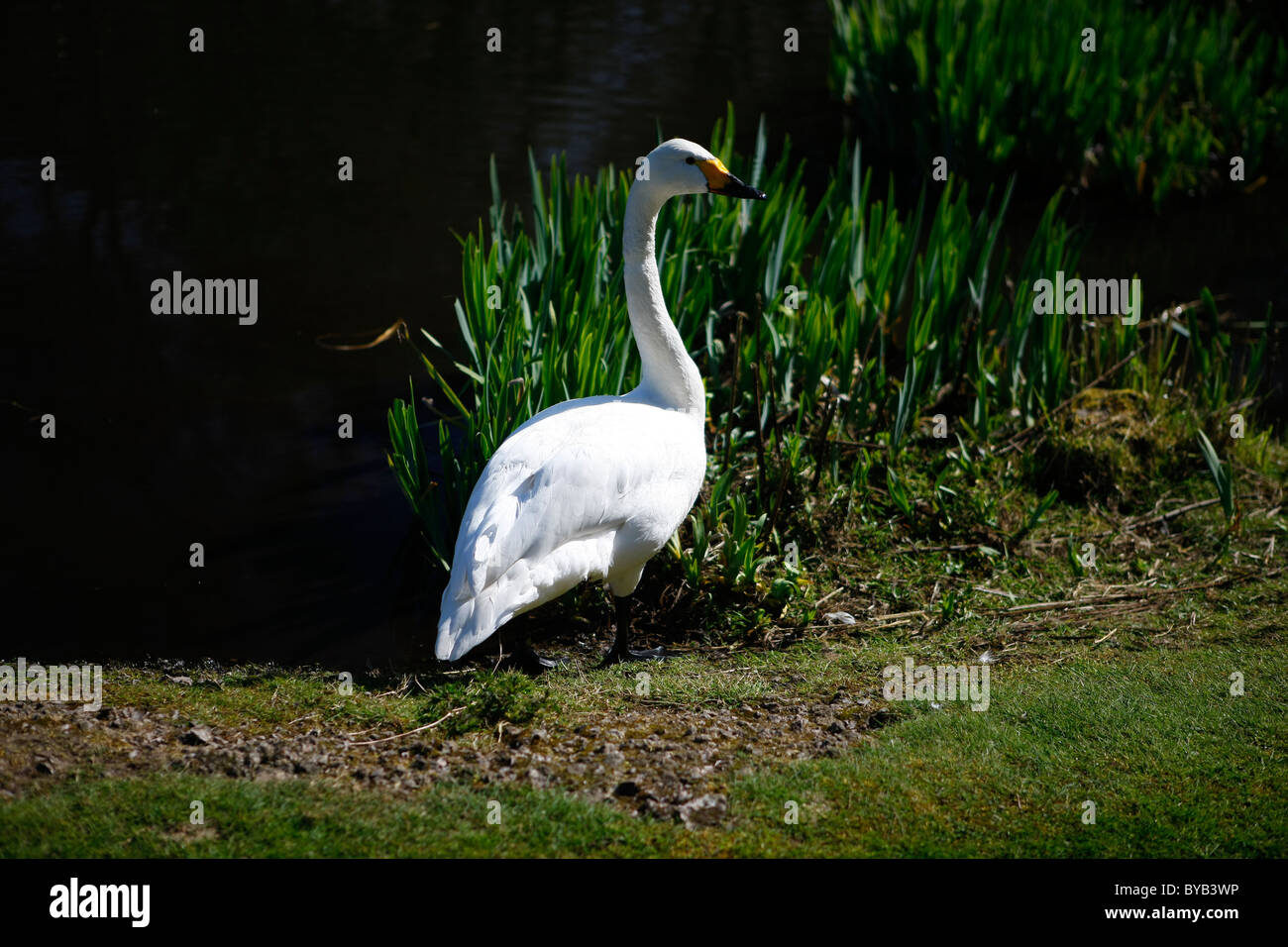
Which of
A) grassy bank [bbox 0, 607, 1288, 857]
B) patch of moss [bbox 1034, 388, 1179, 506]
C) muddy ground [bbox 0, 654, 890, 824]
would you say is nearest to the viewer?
grassy bank [bbox 0, 607, 1288, 857]

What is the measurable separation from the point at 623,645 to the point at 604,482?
→ 0.99m

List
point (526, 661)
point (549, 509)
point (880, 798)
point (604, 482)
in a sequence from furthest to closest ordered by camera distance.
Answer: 1. point (526, 661)
2. point (604, 482)
3. point (549, 509)
4. point (880, 798)

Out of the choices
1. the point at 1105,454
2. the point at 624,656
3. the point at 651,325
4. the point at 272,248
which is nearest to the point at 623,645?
the point at 624,656

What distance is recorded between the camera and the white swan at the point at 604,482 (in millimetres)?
4141

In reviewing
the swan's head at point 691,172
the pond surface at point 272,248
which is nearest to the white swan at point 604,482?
the swan's head at point 691,172

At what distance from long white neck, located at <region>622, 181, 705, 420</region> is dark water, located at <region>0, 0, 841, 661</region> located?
1628mm

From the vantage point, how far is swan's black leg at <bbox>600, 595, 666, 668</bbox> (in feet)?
16.5

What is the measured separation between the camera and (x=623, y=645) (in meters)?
5.09

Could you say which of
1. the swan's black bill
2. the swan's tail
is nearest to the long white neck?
the swan's black bill

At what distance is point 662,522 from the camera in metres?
4.66

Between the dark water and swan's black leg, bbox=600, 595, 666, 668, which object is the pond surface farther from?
swan's black leg, bbox=600, 595, 666, 668

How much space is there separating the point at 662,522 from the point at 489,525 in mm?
786

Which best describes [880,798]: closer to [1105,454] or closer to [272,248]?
[1105,454]
